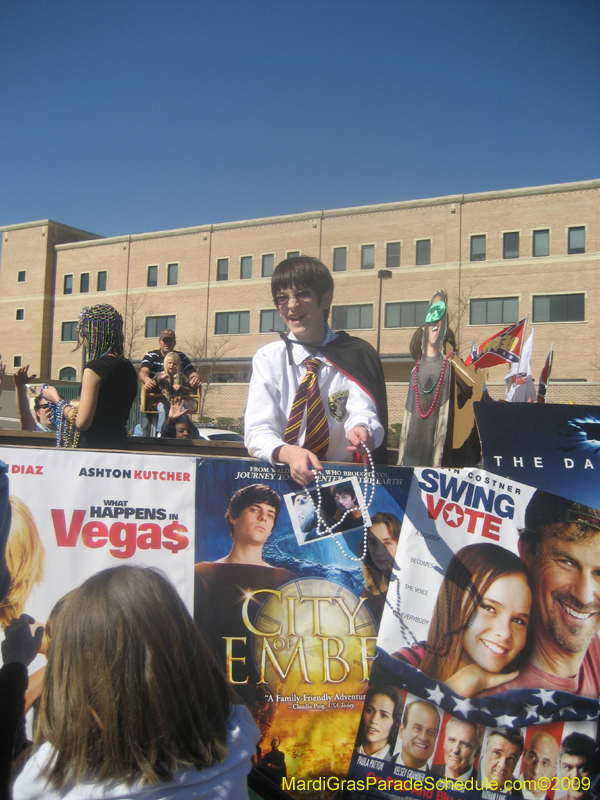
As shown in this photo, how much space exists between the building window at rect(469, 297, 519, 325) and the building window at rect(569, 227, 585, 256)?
3.86 metres

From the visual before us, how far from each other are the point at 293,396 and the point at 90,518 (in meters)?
0.92

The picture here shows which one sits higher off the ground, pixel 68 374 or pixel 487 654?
pixel 68 374

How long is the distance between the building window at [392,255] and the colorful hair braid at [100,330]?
34510 mm

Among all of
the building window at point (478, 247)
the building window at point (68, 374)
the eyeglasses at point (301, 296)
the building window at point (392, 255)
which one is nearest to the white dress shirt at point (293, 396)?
the eyeglasses at point (301, 296)

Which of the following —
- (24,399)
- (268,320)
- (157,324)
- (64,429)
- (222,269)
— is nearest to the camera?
(64,429)

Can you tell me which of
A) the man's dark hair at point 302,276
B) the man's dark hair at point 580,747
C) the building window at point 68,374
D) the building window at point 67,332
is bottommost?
the man's dark hair at point 580,747

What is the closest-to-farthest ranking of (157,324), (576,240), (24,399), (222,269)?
1. (24,399)
2. (576,240)
3. (222,269)
4. (157,324)

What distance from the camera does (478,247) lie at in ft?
112

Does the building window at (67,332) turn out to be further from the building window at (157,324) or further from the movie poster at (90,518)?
the movie poster at (90,518)

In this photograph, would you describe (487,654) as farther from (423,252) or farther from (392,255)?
(392,255)

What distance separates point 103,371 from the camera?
292 centimetres

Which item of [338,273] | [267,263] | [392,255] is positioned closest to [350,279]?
[338,273]

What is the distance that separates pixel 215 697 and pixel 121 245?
45.0 m

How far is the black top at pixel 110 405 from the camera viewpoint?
2895 millimetres
